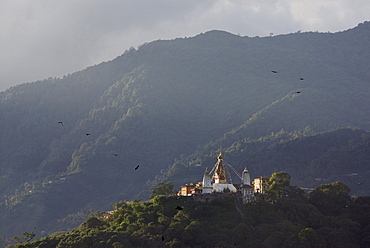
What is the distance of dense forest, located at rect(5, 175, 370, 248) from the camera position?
92.0 meters

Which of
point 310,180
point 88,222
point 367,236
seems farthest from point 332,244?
point 310,180

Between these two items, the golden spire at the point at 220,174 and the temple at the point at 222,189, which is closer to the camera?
the temple at the point at 222,189

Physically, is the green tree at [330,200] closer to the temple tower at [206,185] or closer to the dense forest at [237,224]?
the dense forest at [237,224]

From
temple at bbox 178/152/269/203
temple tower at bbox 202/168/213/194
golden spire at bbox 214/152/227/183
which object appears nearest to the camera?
temple at bbox 178/152/269/203

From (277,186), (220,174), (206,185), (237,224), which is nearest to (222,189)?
(206,185)

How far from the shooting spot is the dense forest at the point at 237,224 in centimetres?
9200

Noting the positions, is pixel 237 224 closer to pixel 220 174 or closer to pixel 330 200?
pixel 220 174

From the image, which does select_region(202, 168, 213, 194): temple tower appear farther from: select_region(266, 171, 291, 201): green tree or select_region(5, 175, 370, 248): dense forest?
select_region(266, 171, 291, 201): green tree

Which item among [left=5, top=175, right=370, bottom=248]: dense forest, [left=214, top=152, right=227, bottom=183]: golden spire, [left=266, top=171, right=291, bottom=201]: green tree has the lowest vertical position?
[left=5, top=175, right=370, bottom=248]: dense forest

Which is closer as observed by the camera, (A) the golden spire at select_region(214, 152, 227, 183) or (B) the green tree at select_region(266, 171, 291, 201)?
(B) the green tree at select_region(266, 171, 291, 201)

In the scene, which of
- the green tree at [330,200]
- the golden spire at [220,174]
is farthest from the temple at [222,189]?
the green tree at [330,200]

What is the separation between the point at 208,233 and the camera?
93188mm

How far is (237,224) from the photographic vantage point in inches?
3755

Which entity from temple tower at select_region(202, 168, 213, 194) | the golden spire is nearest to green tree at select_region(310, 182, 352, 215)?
the golden spire
